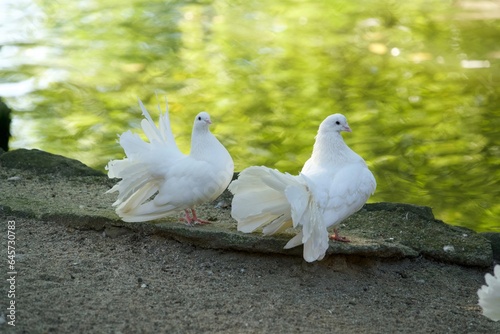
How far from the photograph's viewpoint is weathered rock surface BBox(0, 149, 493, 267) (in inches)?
177

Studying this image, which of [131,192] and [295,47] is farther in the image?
[295,47]

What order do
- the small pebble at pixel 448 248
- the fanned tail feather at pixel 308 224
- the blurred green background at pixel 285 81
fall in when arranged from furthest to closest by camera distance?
the blurred green background at pixel 285 81
the small pebble at pixel 448 248
the fanned tail feather at pixel 308 224

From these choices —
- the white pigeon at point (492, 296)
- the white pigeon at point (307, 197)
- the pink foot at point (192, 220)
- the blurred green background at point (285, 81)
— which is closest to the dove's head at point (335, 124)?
the white pigeon at point (307, 197)

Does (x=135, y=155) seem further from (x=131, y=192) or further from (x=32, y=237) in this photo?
(x=32, y=237)

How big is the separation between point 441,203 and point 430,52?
11.9 ft

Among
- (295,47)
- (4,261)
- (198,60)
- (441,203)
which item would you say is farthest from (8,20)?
(4,261)

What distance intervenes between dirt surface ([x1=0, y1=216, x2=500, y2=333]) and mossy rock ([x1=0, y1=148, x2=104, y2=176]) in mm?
1104

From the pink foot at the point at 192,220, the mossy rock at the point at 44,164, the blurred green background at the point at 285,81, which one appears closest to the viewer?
the pink foot at the point at 192,220

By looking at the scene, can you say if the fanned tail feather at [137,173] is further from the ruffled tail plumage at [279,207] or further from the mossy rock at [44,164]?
the mossy rock at [44,164]

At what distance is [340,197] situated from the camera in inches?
172

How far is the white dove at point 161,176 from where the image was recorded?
15.1 feet

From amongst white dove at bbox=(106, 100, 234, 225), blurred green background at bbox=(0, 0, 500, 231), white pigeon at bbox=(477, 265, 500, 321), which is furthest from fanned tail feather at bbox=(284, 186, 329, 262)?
blurred green background at bbox=(0, 0, 500, 231)

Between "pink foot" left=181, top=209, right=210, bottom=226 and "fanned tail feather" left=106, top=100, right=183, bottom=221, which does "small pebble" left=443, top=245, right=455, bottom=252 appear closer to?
"pink foot" left=181, top=209, right=210, bottom=226

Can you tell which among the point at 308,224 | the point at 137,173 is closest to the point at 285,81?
the point at 137,173
